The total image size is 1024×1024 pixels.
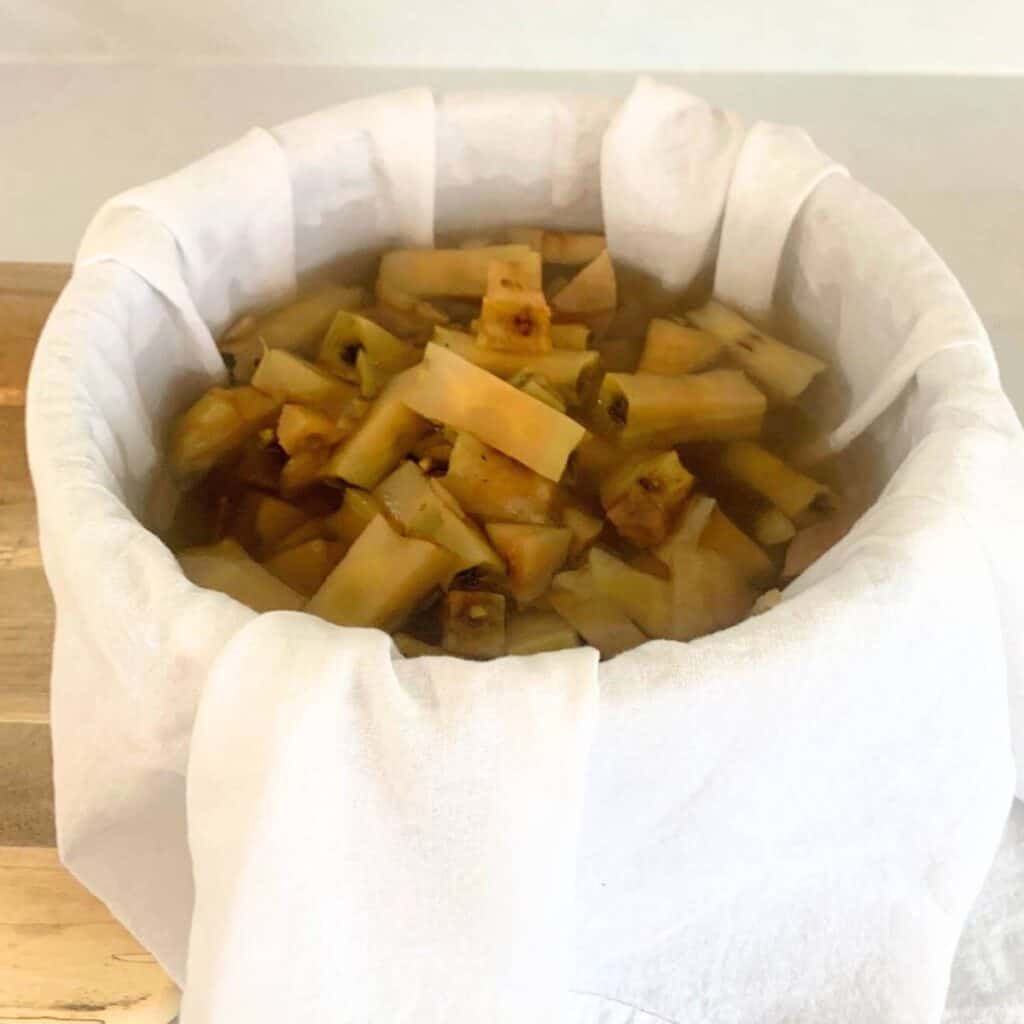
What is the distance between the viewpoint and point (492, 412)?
15.9 inches

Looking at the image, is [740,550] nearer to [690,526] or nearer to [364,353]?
[690,526]

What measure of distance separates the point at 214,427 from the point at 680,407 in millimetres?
176

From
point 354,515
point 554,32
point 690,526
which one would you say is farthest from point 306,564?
point 554,32

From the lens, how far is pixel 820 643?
0.28m

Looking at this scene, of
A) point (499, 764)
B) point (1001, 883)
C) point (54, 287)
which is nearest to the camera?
point (499, 764)

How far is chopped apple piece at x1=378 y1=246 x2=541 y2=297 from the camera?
48cm

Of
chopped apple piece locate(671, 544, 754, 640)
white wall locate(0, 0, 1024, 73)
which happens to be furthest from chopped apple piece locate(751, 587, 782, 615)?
white wall locate(0, 0, 1024, 73)

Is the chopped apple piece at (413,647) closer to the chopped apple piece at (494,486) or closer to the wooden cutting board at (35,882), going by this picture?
the chopped apple piece at (494,486)

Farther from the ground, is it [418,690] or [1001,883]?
[418,690]

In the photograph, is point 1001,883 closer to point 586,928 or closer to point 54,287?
point 586,928

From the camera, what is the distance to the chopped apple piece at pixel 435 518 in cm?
39

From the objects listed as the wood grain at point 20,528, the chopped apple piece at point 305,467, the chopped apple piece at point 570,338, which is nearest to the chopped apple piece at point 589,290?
the chopped apple piece at point 570,338

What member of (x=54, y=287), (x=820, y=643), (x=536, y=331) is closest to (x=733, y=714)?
(x=820, y=643)

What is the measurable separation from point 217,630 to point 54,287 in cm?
42
